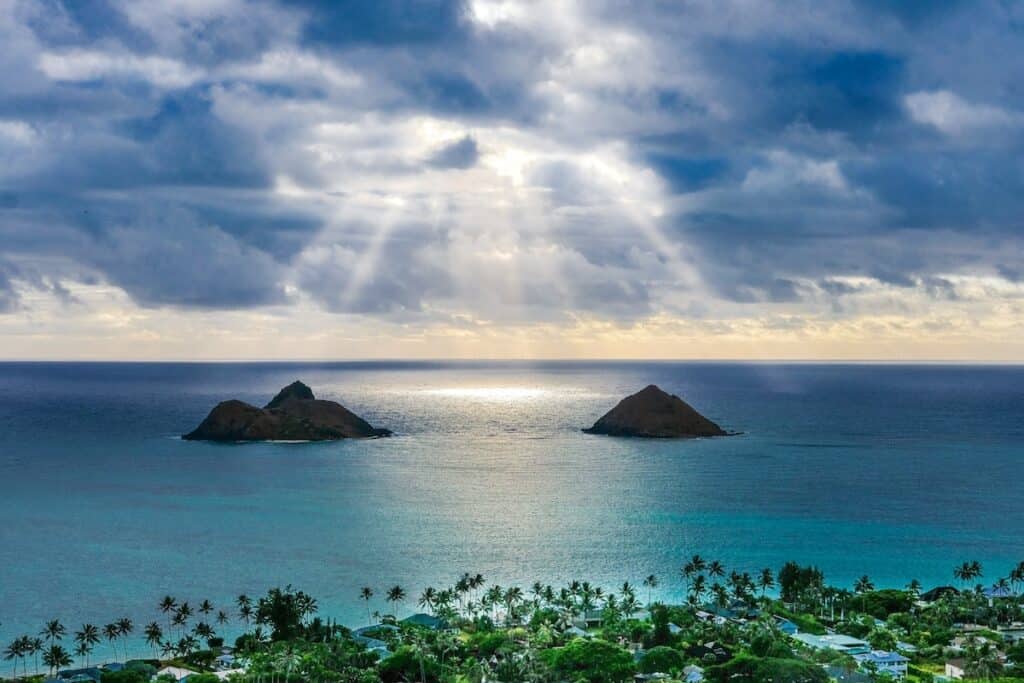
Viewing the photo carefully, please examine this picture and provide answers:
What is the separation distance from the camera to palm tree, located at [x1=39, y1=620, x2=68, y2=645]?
247ft

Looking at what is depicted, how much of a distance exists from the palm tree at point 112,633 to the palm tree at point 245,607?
10992mm

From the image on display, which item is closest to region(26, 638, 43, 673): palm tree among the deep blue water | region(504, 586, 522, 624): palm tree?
the deep blue water

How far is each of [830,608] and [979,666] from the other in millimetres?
21210

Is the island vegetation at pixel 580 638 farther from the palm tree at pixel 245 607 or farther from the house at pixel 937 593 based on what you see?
the palm tree at pixel 245 607

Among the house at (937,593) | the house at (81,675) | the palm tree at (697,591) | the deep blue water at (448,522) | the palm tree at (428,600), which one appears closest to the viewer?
the house at (81,675)

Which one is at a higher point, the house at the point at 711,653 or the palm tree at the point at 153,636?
the house at the point at 711,653

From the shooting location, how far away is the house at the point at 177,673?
68.5m

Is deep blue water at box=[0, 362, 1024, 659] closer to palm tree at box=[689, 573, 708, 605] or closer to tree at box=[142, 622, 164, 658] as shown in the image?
palm tree at box=[689, 573, 708, 605]

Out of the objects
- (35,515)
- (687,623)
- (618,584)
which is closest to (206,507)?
(35,515)

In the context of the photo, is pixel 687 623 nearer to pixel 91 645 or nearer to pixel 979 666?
pixel 979 666

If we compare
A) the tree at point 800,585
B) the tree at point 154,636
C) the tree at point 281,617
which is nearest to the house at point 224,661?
the tree at point 281,617

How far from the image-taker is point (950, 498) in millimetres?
152875

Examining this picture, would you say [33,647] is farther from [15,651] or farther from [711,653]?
[711,653]

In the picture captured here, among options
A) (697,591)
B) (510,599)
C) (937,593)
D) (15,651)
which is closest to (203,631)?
(15,651)
